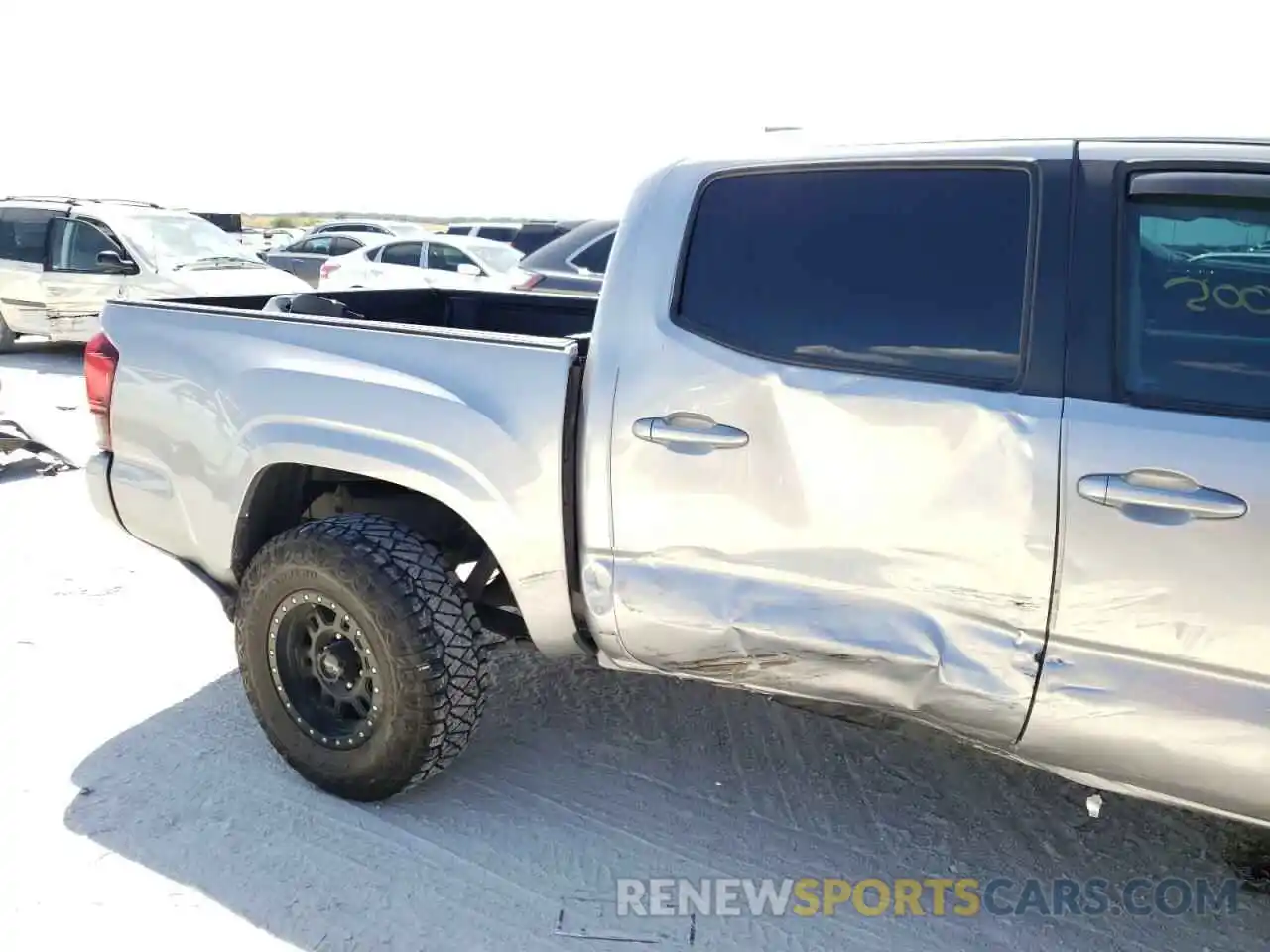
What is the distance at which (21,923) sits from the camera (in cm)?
252

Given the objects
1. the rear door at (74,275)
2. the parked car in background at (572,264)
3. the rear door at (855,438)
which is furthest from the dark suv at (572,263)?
the rear door at (855,438)

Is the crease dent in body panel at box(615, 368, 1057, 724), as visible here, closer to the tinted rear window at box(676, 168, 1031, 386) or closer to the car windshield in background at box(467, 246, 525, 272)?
the tinted rear window at box(676, 168, 1031, 386)

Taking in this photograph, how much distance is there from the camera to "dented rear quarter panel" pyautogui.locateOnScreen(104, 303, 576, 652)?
2.68 metres

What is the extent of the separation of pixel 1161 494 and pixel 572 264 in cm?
706

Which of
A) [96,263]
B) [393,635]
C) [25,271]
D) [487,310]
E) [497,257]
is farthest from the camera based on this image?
[497,257]

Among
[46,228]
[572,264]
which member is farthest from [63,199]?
[572,264]

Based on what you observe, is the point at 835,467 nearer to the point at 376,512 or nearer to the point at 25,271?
the point at 376,512

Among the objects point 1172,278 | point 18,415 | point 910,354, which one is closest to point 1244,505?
point 1172,278

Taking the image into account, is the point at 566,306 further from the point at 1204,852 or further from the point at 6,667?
the point at 1204,852

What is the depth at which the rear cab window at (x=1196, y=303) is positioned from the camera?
2.07m

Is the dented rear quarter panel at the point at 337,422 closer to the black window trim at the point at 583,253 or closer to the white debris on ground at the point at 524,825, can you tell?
the white debris on ground at the point at 524,825

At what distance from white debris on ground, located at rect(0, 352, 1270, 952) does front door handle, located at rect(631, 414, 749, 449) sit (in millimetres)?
913

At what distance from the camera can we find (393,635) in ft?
9.14

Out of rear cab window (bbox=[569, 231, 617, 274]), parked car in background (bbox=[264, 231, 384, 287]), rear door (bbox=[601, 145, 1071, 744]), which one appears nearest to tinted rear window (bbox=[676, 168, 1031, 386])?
rear door (bbox=[601, 145, 1071, 744])
